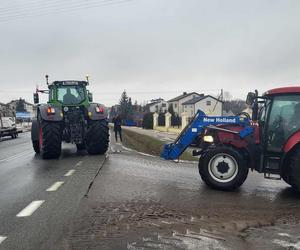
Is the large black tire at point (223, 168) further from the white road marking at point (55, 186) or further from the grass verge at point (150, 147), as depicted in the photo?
the grass verge at point (150, 147)

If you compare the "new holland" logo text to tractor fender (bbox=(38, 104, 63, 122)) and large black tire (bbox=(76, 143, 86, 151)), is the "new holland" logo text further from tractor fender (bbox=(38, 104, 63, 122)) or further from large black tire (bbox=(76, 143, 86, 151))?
large black tire (bbox=(76, 143, 86, 151))

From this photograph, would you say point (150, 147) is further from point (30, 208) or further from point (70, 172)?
point (30, 208)

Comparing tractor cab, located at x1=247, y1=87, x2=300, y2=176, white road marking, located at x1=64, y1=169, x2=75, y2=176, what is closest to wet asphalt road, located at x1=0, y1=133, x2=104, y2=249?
white road marking, located at x1=64, y1=169, x2=75, y2=176

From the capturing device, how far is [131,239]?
209 inches

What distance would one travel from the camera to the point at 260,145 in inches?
344

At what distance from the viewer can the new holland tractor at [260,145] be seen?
8.34 metres

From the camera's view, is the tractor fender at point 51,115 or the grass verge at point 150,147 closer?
the tractor fender at point 51,115

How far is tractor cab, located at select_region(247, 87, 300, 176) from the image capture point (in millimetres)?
8383

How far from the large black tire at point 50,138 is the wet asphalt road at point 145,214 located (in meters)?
3.95

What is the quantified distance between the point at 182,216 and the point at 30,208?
2.53 metres

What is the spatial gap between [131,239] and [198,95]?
121079mm

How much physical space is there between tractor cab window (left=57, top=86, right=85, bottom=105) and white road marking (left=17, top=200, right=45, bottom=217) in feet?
33.0

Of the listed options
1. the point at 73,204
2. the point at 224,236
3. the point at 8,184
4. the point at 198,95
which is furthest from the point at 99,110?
the point at 198,95

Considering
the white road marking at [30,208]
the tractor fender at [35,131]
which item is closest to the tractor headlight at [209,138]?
the white road marking at [30,208]
